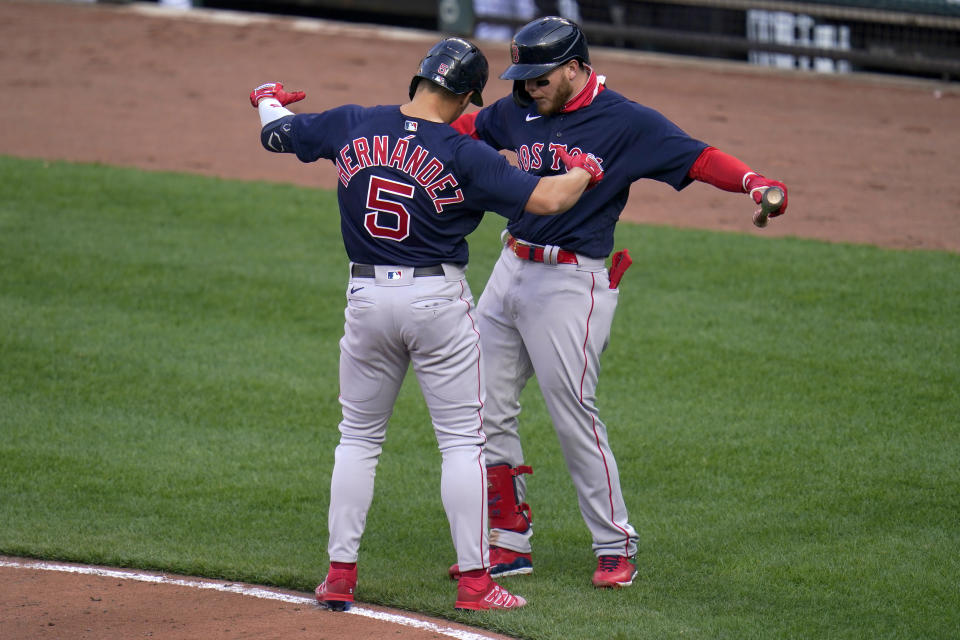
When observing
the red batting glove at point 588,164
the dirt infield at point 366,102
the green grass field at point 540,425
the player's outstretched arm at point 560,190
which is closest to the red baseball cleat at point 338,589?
the green grass field at point 540,425

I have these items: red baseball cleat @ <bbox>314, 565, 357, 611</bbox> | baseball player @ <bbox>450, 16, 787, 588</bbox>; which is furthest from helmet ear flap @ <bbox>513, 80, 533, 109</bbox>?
red baseball cleat @ <bbox>314, 565, 357, 611</bbox>

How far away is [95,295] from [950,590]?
562cm

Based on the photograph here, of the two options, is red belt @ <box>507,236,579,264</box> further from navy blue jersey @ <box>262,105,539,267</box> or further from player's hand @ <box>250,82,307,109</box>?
player's hand @ <box>250,82,307,109</box>

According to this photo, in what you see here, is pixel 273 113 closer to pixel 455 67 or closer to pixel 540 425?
pixel 455 67

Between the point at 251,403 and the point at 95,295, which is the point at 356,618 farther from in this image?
the point at 95,295

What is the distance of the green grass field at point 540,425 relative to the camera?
4.41 meters

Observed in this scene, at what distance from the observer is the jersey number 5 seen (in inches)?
151

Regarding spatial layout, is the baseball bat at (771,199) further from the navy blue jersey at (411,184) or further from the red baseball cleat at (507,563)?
the red baseball cleat at (507,563)

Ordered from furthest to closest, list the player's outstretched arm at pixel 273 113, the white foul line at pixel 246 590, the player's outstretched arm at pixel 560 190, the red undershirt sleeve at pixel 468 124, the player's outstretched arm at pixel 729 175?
the red undershirt sleeve at pixel 468 124
the player's outstretched arm at pixel 273 113
the player's outstretched arm at pixel 729 175
the white foul line at pixel 246 590
the player's outstretched arm at pixel 560 190

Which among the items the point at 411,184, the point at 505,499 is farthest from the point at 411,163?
A: the point at 505,499

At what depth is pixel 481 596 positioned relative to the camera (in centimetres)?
407

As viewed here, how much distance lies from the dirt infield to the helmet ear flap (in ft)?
18.1

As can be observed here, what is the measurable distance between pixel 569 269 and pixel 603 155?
42 cm

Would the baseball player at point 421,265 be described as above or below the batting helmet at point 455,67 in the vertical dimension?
below
